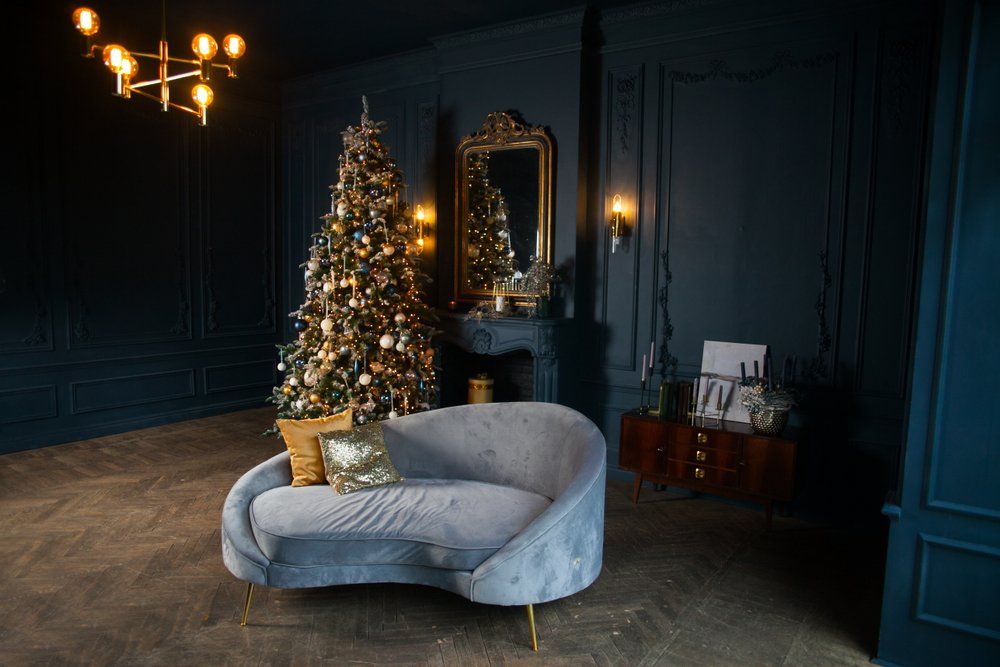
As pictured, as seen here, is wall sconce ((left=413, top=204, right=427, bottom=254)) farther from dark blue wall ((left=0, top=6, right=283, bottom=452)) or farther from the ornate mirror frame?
dark blue wall ((left=0, top=6, right=283, bottom=452))

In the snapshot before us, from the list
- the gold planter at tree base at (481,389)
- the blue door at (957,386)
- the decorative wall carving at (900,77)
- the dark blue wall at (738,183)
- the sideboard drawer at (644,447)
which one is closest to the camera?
the blue door at (957,386)

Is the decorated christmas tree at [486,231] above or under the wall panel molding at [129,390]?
above

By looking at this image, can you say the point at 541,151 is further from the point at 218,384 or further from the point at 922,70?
the point at 218,384

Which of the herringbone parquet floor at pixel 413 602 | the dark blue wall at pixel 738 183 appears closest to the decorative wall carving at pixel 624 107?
the dark blue wall at pixel 738 183

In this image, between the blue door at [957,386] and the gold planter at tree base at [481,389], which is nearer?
the blue door at [957,386]

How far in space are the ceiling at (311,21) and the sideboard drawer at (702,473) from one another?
3.41 metres

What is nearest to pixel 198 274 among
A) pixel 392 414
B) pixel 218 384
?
pixel 218 384

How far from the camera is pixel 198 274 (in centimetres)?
703

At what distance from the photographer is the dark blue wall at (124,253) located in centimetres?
575

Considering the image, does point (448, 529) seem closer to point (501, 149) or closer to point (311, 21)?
point (501, 149)

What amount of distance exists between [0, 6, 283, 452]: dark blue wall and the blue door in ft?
20.9

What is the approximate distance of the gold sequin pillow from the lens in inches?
139

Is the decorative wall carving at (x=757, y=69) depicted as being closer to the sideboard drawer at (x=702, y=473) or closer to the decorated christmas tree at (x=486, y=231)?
the decorated christmas tree at (x=486, y=231)

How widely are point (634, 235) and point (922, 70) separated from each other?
208 cm
